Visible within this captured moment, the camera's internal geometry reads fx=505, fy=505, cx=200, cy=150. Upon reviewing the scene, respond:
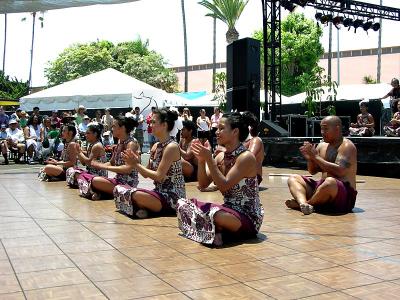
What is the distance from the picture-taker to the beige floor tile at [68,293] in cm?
314

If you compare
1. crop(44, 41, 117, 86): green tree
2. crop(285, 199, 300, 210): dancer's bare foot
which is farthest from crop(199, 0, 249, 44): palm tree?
crop(285, 199, 300, 210): dancer's bare foot

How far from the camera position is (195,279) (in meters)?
3.50

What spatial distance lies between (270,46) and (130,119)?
33.0ft

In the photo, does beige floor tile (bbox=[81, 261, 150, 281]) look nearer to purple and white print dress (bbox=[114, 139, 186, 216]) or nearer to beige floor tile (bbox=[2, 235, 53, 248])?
beige floor tile (bbox=[2, 235, 53, 248])

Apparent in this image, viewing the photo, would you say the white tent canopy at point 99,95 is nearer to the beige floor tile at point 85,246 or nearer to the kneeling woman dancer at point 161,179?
the kneeling woman dancer at point 161,179

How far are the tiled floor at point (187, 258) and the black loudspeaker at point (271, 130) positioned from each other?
6.99 meters

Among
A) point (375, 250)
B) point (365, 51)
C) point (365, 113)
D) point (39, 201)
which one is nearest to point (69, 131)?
point (39, 201)

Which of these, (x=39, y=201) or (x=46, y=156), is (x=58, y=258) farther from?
(x=46, y=156)

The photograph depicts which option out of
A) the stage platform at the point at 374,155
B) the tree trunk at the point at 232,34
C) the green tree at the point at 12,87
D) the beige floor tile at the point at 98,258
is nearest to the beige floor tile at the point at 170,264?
the beige floor tile at the point at 98,258

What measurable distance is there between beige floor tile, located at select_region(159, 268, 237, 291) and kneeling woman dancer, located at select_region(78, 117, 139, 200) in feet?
8.16

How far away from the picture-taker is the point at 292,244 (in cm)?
454

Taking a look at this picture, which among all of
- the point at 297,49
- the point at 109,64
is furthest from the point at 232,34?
the point at 109,64

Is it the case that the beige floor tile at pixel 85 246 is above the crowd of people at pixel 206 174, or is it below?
below

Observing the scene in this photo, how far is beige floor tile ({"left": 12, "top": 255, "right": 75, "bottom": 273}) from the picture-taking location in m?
3.81
